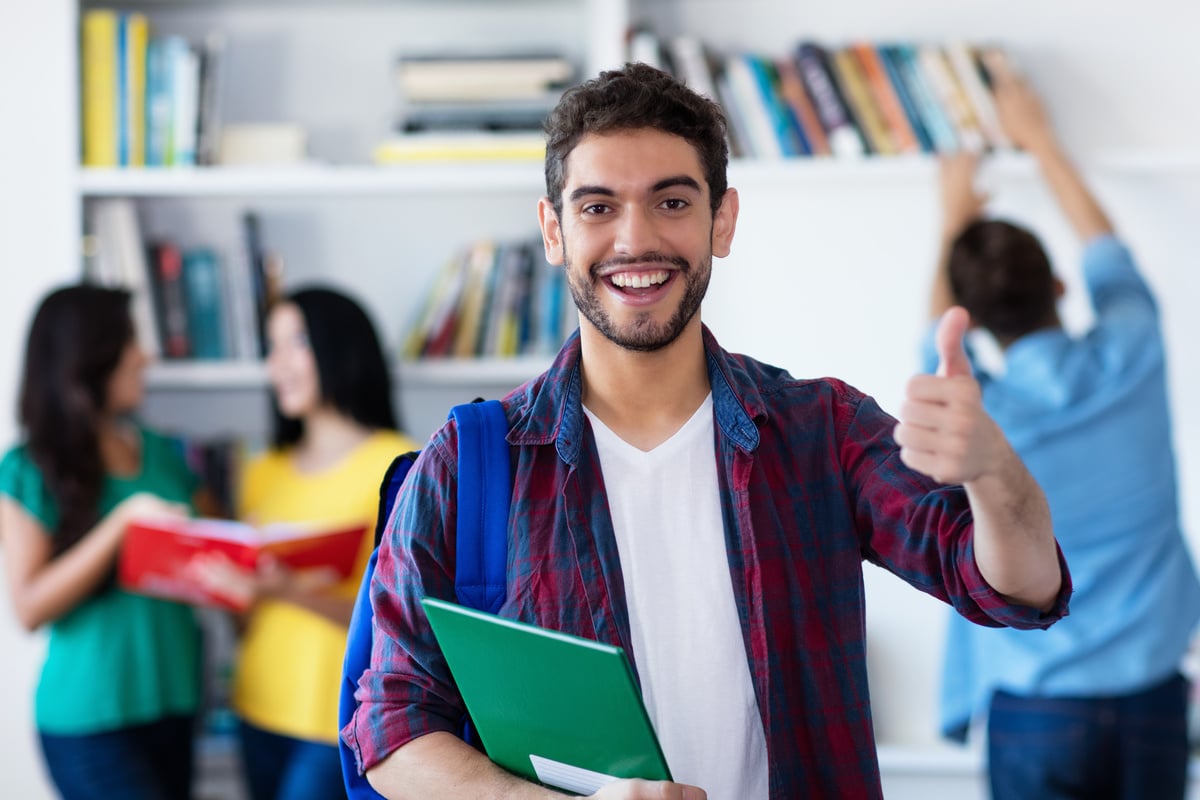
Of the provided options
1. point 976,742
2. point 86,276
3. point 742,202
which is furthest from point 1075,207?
point 86,276

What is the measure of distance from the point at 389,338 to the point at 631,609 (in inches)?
76.5

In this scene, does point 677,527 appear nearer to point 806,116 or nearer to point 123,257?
point 806,116

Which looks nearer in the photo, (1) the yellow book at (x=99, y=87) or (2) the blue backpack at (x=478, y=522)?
(2) the blue backpack at (x=478, y=522)

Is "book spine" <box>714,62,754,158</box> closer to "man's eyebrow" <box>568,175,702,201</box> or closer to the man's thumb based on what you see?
"man's eyebrow" <box>568,175,702,201</box>

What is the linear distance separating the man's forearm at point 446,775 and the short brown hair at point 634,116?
1.85 feet

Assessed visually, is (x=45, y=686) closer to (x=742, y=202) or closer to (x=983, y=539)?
(x=742, y=202)

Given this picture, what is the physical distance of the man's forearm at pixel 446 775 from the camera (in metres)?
1.23

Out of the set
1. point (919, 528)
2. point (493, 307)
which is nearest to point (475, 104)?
point (493, 307)

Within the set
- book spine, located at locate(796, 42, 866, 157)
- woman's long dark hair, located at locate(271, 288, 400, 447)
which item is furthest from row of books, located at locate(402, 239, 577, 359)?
book spine, located at locate(796, 42, 866, 157)

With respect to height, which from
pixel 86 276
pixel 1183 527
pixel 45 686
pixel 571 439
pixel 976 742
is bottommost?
pixel 976 742

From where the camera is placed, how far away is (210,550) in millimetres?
2348

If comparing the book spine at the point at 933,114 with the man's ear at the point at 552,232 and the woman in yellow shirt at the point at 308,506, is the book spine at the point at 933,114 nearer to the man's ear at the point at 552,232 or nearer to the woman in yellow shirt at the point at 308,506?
the woman in yellow shirt at the point at 308,506

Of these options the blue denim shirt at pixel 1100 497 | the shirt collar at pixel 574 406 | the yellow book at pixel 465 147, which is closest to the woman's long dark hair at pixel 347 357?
the yellow book at pixel 465 147

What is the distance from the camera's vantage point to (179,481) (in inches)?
104
